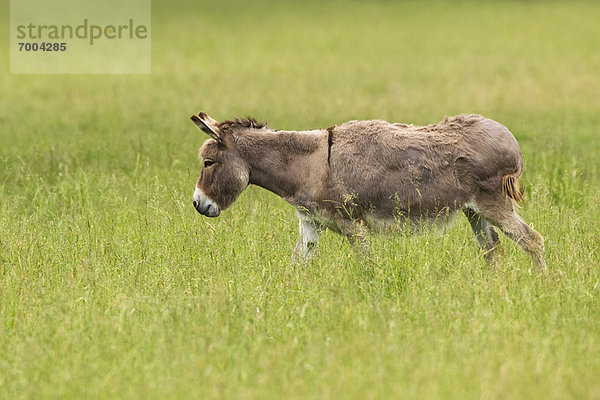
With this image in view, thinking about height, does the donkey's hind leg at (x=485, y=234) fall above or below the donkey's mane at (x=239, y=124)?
below

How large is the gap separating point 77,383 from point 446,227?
391 cm

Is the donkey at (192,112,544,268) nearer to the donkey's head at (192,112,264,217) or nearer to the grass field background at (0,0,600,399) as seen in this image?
the donkey's head at (192,112,264,217)

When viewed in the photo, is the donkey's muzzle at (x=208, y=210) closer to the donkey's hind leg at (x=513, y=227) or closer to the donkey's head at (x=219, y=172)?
the donkey's head at (x=219, y=172)

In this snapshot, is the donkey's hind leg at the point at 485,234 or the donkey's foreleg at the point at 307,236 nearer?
the donkey's foreleg at the point at 307,236

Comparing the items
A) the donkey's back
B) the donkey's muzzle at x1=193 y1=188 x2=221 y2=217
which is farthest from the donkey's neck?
the donkey's muzzle at x1=193 y1=188 x2=221 y2=217

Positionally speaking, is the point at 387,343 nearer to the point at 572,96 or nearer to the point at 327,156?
the point at 327,156

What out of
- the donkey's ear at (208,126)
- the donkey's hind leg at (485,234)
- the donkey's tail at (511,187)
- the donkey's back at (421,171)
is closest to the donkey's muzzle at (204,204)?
the donkey's ear at (208,126)

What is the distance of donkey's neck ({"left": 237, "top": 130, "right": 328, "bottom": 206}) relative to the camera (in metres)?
8.13

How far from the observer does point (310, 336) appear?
20.1 feet

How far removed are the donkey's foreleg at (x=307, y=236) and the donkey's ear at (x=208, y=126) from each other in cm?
106

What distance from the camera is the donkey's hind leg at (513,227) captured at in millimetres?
7977

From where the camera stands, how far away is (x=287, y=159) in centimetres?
826

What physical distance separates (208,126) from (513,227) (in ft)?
9.72

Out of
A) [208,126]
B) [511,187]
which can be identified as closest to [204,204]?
[208,126]
